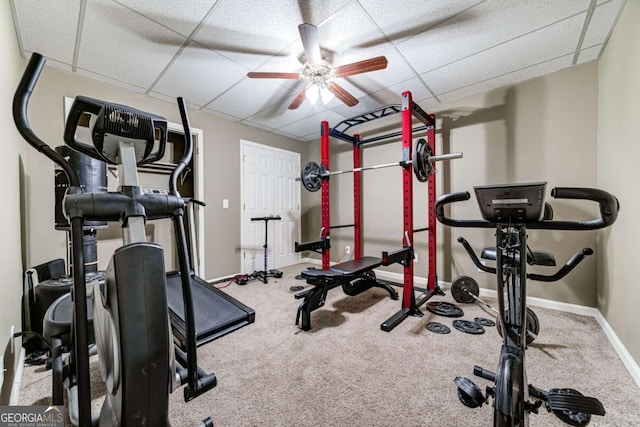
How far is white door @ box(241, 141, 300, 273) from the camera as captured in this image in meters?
4.05

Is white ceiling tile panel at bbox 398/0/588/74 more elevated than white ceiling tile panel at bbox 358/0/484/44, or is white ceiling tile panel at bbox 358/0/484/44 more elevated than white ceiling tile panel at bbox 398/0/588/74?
white ceiling tile panel at bbox 358/0/484/44

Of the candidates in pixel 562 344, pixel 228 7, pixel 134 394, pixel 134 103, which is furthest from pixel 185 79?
pixel 562 344

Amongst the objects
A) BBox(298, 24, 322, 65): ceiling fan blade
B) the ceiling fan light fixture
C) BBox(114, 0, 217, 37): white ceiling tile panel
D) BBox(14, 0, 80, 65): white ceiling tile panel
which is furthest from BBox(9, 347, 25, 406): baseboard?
the ceiling fan light fixture

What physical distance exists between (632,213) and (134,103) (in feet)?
14.7

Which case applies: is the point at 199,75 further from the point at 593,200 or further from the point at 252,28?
the point at 593,200

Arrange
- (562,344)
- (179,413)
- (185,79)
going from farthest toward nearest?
(185,79)
(562,344)
(179,413)

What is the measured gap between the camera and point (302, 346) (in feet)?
6.38

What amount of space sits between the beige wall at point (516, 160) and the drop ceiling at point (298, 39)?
24cm

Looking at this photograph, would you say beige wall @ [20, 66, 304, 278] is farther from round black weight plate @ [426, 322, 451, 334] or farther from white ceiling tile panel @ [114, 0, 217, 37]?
round black weight plate @ [426, 322, 451, 334]

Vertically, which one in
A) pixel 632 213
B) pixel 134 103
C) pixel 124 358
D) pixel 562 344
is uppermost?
pixel 134 103

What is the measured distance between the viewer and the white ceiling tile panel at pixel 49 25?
1.69 metres

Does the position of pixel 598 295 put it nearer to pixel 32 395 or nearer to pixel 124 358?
pixel 124 358

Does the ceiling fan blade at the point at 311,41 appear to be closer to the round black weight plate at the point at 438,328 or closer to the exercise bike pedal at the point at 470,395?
the exercise bike pedal at the point at 470,395

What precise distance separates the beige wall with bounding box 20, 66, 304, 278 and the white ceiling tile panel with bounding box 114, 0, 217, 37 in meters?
1.38
